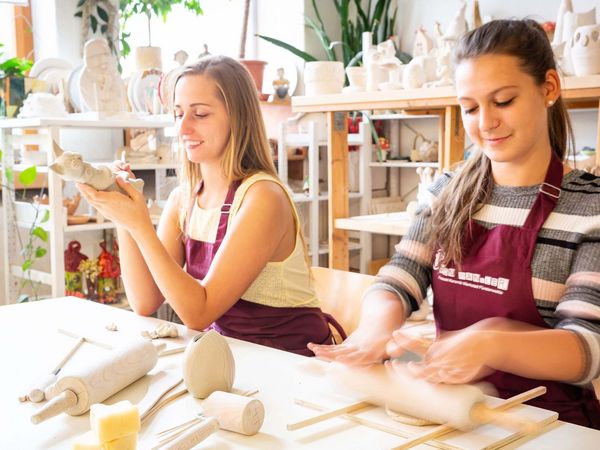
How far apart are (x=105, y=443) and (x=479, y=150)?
36.5 inches

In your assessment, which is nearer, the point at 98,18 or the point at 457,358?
the point at 457,358

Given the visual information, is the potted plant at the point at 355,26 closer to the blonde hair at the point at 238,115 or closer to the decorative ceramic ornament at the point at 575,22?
the decorative ceramic ornament at the point at 575,22

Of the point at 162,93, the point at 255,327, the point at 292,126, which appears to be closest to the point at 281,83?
the point at 292,126

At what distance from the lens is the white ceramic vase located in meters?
2.03

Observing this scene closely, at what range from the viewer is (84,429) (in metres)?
0.96

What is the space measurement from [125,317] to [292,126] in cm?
314

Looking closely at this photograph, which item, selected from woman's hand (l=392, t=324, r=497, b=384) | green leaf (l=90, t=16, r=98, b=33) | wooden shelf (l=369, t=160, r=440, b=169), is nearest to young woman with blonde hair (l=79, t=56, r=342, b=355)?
woman's hand (l=392, t=324, r=497, b=384)

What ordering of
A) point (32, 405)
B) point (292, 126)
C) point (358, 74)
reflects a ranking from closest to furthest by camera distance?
point (32, 405)
point (358, 74)
point (292, 126)

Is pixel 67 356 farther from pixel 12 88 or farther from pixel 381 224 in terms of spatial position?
pixel 12 88

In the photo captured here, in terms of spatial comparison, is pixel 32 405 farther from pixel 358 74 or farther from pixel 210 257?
pixel 358 74

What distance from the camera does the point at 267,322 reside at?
1686 millimetres

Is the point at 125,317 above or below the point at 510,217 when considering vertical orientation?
below

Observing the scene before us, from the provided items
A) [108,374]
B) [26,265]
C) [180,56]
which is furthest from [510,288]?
[180,56]

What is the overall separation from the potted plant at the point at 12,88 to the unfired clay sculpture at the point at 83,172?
2.18m
